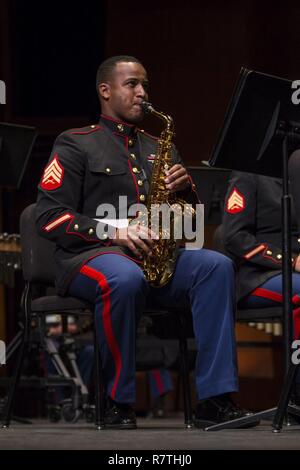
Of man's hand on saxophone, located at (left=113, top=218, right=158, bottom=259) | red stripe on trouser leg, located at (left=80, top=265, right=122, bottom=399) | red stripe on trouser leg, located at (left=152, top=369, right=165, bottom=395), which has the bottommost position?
red stripe on trouser leg, located at (left=152, top=369, right=165, bottom=395)

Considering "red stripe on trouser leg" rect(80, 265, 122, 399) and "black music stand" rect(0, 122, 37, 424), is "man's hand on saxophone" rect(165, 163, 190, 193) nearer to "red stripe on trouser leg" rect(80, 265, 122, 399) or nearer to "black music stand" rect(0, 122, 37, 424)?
"red stripe on trouser leg" rect(80, 265, 122, 399)

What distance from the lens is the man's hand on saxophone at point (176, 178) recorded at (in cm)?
377

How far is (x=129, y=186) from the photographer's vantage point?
389cm

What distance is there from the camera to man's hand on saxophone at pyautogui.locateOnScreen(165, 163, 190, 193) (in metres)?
3.77

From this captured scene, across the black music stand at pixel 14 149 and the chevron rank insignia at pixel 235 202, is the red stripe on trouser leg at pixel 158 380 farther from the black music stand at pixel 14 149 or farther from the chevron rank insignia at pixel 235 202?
the chevron rank insignia at pixel 235 202

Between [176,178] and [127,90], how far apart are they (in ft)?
1.48

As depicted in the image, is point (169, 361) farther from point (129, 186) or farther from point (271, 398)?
point (129, 186)

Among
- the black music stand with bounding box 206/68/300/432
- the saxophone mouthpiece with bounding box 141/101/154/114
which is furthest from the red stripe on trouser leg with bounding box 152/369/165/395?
the black music stand with bounding box 206/68/300/432

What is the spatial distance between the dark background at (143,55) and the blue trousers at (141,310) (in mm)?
3758

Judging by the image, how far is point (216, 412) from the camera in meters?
3.54

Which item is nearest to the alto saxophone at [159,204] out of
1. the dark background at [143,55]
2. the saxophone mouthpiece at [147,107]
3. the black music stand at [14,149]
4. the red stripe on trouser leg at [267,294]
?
the saxophone mouthpiece at [147,107]
